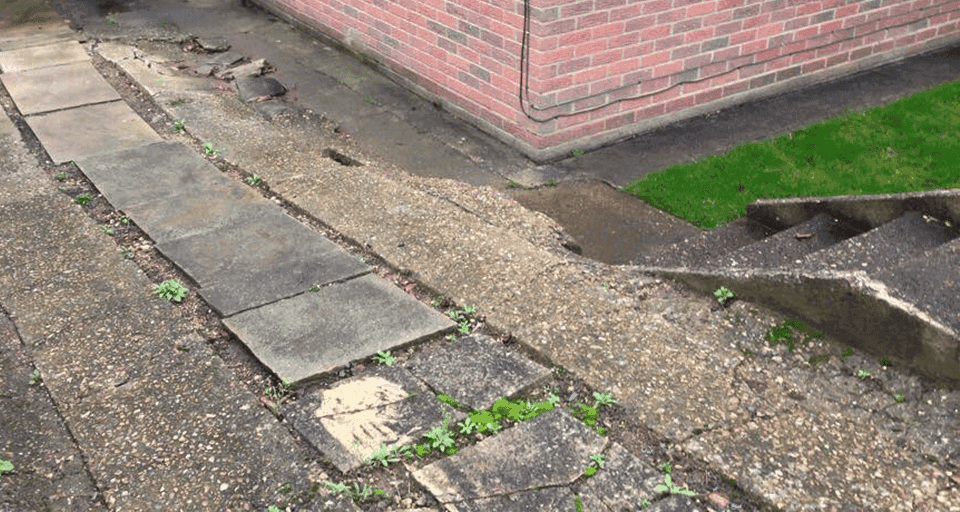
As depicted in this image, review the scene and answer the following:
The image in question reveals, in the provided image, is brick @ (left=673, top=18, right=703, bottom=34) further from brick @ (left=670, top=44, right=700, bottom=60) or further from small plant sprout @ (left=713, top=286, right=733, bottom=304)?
small plant sprout @ (left=713, top=286, right=733, bottom=304)

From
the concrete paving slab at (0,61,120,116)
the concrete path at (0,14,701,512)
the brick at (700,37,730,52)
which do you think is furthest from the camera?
the concrete paving slab at (0,61,120,116)

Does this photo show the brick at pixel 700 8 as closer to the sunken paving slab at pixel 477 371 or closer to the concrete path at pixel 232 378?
the concrete path at pixel 232 378

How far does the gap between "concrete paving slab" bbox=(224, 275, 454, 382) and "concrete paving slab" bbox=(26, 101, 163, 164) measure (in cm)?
261

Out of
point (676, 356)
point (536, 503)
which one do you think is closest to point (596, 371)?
point (676, 356)

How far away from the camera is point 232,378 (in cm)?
377

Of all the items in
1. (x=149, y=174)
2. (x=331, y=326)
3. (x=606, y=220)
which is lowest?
(x=606, y=220)

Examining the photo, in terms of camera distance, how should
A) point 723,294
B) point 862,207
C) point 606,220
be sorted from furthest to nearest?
1. point 606,220
2. point 862,207
3. point 723,294

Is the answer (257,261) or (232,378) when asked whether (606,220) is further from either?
(232,378)

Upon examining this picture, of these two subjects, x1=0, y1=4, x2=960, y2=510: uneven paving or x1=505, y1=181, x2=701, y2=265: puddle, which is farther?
x1=505, y1=181, x2=701, y2=265: puddle

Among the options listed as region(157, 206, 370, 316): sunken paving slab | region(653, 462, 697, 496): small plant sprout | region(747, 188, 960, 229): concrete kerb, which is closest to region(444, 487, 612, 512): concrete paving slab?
region(653, 462, 697, 496): small plant sprout

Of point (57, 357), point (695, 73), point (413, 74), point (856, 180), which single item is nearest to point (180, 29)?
point (413, 74)

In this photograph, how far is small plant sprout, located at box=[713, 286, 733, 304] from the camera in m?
4.23

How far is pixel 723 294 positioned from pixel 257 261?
238 centimetres

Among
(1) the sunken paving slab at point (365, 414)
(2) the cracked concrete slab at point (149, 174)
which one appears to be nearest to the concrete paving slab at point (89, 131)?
(2) the cracked concrete slab at point (149, 174)
